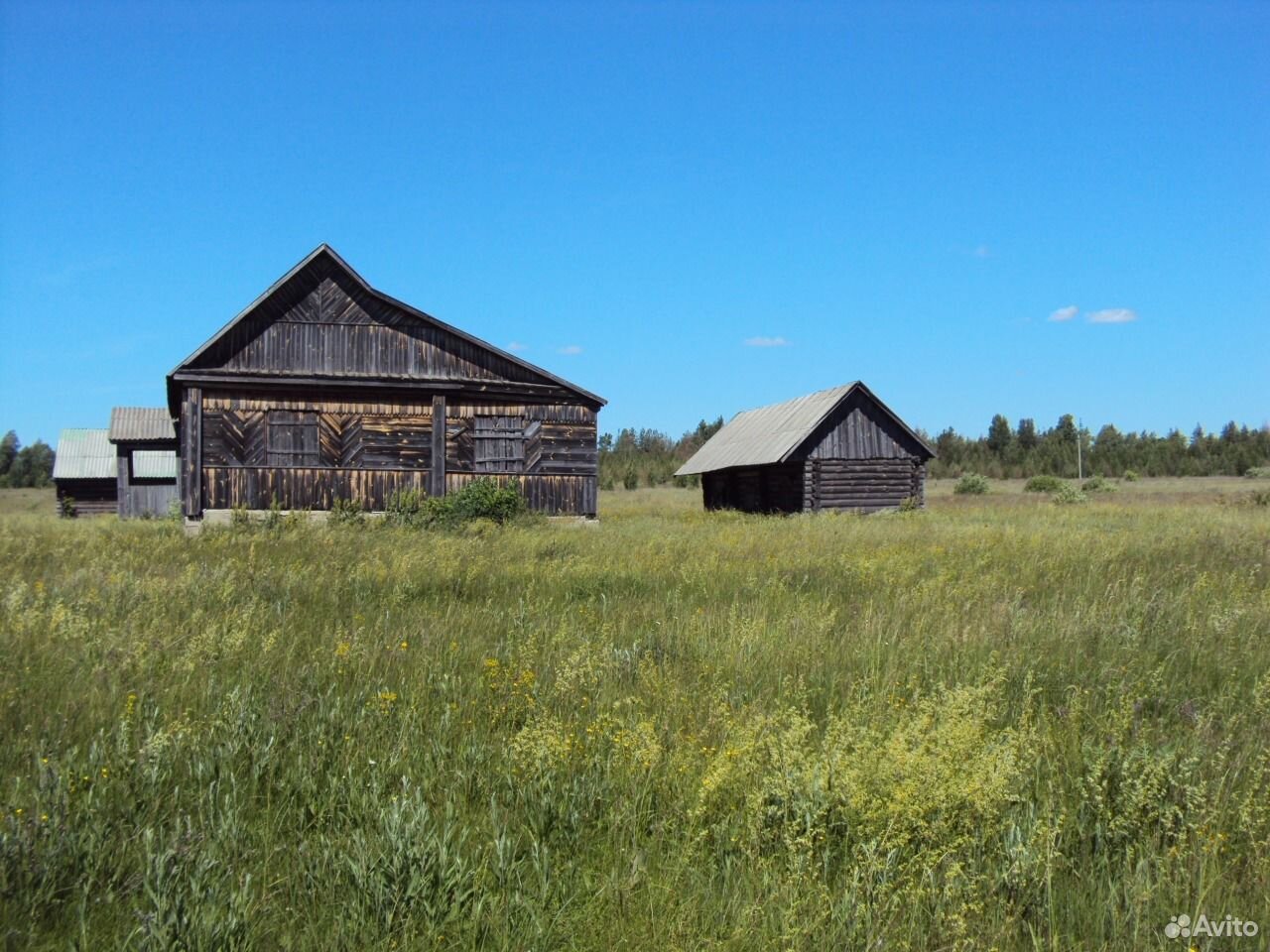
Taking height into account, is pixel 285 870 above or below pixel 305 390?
below

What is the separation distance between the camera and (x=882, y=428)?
96.0 feet

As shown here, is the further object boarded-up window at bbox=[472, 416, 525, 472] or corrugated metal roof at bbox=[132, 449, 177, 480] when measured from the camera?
corrugated metal roof at bbox=[132, 449, 177, 480]

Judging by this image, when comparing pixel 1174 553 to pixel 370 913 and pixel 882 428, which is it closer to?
pixel 370 913

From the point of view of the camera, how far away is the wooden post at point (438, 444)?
20359mm

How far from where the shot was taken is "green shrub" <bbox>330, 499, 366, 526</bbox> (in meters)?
19.2

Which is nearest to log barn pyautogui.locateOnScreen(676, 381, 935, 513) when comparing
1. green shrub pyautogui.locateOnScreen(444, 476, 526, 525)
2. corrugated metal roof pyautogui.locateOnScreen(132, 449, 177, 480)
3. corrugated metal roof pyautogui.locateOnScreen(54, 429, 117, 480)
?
green shrub pyautogui.locateOnScreen(444, 476, 526, 525)

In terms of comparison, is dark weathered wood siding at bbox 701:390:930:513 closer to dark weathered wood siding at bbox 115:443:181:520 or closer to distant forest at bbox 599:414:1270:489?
dark weathered wood siding at bbox 115:443:181:520

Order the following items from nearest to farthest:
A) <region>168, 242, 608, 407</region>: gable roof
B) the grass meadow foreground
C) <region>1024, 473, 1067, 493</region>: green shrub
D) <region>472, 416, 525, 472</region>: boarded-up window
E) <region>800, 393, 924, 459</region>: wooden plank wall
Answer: the grass meadow foreground → <region>168, 242, 608, 407</region>: gable roof → <region>472, 416, 525, 472</region>: boarded-up window → <region>800, 393, 924, 459</region>: wooden plank wall → <region>1024, 473, 1067, 493</region>: green shrub

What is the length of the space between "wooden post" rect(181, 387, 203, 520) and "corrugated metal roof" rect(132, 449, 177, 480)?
1917cm

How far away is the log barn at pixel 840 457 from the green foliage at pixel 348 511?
13.1 meters

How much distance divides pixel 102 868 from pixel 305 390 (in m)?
18.2

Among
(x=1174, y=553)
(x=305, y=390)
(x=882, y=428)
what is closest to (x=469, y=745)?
(x=1174, y=553)

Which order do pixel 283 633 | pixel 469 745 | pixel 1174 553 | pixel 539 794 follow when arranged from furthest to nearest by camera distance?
pixel 1174 553 → pixel 283 633 → pixel 469 745 → pixel 539 794

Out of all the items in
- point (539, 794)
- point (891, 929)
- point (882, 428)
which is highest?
point (882, 428)
